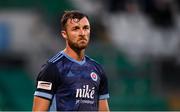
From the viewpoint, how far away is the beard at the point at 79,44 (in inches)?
245

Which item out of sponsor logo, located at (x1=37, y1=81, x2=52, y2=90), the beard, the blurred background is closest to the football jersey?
sponsor logo, located at (x1=37, y1=81, x2=52, y2=90)

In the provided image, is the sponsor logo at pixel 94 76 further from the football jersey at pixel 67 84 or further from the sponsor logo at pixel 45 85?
the sponsor logo at pixel 45 85

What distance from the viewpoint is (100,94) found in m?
6.59

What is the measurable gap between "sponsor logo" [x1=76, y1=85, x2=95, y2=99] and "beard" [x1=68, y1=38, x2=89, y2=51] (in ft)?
1.20

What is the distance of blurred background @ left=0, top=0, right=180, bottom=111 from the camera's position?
42.0 ft

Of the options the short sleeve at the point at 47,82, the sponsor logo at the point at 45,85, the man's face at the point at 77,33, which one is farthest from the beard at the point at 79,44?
the sponsor logo at the point at 45,85

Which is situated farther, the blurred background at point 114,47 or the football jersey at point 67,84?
the blurred background at point 114,47

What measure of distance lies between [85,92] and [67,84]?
0.19 meters

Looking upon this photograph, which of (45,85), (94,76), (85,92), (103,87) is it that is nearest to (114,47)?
(103,87)

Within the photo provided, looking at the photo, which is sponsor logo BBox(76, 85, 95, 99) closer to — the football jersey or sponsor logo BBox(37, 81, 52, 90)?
the football jersey

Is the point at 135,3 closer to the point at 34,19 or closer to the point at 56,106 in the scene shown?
the point at 34,19

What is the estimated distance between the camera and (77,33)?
246 inches

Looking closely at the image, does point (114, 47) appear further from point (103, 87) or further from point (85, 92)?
point (85, 92)

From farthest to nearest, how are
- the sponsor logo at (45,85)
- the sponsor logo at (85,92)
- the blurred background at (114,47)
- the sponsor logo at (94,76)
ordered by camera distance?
the blurred background at (114,47) < the sponsor logo at (94,76) < the sponsor logo at (85,92) < the sponsor logo at (45,85)
